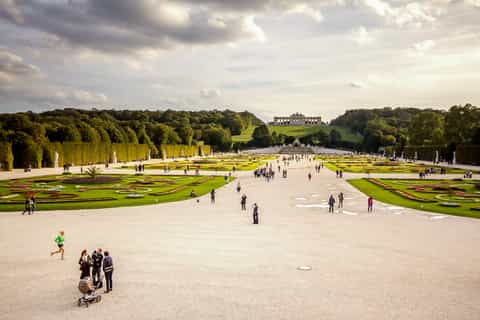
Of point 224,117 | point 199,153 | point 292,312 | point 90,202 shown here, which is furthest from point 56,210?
point 224,117

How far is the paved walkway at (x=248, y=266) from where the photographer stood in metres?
7.74

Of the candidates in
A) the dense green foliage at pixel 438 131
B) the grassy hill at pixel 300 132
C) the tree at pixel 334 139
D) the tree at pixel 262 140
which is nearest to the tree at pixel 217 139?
the tree at pixel 262 140

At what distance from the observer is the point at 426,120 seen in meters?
84.9

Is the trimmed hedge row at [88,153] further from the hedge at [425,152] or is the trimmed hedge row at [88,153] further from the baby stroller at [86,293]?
the hedge at [425,152]

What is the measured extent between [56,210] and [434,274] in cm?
1657

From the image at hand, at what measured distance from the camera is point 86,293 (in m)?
7.90

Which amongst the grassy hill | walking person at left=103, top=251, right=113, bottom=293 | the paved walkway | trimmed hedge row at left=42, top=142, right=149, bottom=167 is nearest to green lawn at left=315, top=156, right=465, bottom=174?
the paved walkway

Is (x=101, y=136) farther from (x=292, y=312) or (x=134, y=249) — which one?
(x=292, y=312)

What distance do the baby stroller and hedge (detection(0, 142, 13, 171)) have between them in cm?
4197

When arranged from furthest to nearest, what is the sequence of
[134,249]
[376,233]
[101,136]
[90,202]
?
[101,136] < [90,202] < [376,233] < [134,249]

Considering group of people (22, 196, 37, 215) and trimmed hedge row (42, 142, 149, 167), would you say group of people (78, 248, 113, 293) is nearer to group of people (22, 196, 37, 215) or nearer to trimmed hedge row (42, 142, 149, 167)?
group of people (22, 196, 37, 215)

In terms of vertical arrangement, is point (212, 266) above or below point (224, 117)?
below

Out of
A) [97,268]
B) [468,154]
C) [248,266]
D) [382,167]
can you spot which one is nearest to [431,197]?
[248,266]

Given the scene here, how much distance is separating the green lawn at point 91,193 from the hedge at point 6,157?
13002 mm
